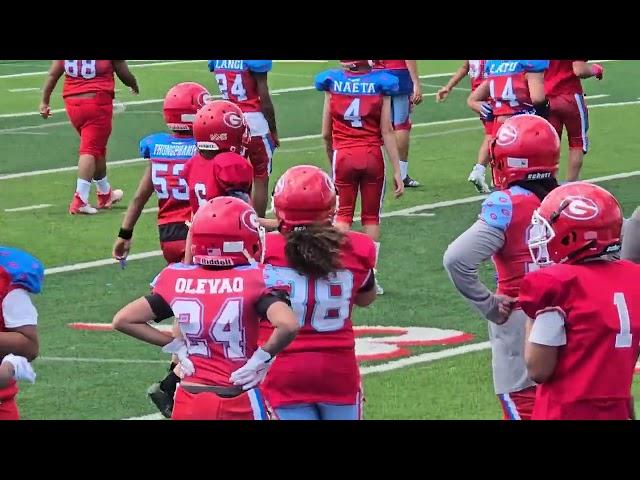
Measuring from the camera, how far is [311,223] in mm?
7367

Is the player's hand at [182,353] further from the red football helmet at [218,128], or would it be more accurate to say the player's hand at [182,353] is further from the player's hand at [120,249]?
the player's hand at [120,249]

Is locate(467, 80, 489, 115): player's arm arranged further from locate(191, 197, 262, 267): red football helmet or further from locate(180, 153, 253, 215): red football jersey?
locate(191, 197, 262, 267): red football helmet

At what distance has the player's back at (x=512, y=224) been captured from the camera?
7.36 m

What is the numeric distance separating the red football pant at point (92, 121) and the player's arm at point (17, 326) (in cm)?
989

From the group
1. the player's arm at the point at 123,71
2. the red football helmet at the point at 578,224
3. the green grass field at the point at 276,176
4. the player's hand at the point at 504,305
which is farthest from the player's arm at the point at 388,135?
the red football helmet at the point at 578,224

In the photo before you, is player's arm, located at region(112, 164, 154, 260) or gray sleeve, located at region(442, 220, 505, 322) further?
player's arm, located at region(112, 164, 154, 260)

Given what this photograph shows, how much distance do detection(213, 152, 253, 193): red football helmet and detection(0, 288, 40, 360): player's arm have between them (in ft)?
10.4

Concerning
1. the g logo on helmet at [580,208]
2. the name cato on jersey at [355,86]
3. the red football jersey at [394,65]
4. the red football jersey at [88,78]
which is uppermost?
the red football jersey at [394,65]

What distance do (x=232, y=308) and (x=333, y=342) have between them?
1.89 feet

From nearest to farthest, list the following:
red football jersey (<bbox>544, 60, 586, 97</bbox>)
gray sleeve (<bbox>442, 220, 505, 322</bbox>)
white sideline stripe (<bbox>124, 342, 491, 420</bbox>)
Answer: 1. gray sleeve (<bbox>442, 220, 505, 322</bbox>)
2. white sideline stripe (<bbox>124, 342, 491, 420</bbox>)
3. red football jersey (<bbox>544, 60, 586, 97</bbox>)

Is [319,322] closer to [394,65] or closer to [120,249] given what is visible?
[120,249]

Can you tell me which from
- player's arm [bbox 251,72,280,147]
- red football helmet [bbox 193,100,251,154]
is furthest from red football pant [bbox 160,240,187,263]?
player's arm [bbox 251,72,280,147]

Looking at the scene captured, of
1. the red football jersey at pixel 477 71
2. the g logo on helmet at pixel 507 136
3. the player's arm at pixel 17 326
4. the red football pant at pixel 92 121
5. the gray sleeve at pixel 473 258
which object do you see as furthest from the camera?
the red football jersey at pixel 477 71

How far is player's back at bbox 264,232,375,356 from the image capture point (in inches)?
281
